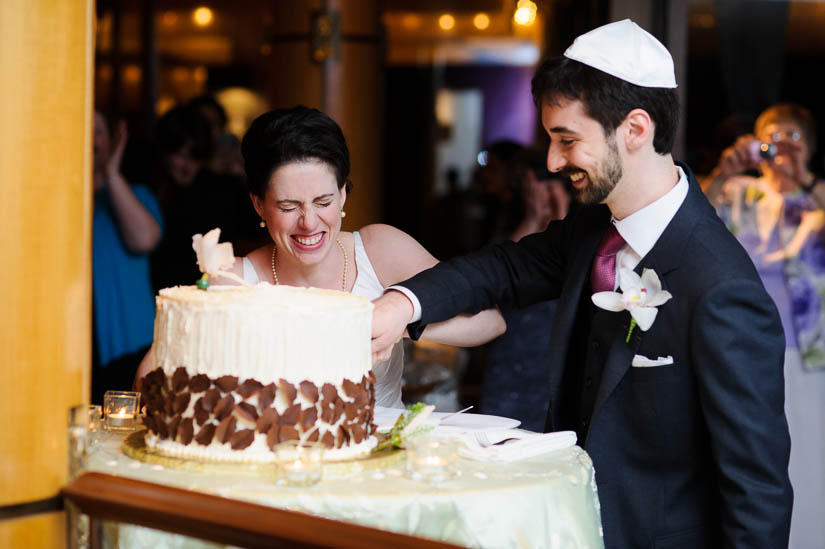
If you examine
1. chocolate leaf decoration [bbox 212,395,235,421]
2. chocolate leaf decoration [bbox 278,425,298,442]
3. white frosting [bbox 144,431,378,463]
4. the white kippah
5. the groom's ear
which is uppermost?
the white kippah

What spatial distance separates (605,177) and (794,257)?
10.1ft

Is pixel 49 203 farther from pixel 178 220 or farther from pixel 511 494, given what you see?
pixel 178 220

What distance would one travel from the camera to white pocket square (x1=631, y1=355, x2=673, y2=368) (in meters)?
2.44

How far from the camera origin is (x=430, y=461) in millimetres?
2053

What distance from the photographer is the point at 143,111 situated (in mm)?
10828

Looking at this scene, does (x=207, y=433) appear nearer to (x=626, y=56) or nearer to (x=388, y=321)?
(x=388, y=321)

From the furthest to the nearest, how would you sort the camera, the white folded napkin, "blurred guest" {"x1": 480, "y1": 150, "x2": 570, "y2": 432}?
the camera → "blurred guest" {"x1": 480, "y1": 150, "x2": 570, "y2": 432} → the white folded napkin

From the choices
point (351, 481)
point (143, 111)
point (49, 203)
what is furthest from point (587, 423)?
point (143, 111)

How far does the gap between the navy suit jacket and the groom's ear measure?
18 cm

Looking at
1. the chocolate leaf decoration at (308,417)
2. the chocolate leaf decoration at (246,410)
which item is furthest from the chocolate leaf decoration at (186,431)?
the chocolate leaf decoration at (308,417)

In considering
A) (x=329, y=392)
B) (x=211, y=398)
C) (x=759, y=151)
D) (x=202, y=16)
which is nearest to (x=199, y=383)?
(x=211, y=398)

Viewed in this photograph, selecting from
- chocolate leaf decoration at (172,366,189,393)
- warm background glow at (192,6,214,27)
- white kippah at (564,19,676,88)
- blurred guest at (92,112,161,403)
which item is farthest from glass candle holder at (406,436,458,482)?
warm background glow at (192,6,214,27)

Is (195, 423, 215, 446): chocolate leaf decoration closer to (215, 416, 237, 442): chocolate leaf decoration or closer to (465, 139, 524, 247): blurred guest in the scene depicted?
(215, 416, 237, 442): chocolate leaf decoration

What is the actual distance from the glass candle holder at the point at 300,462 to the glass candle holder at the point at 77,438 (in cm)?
35
